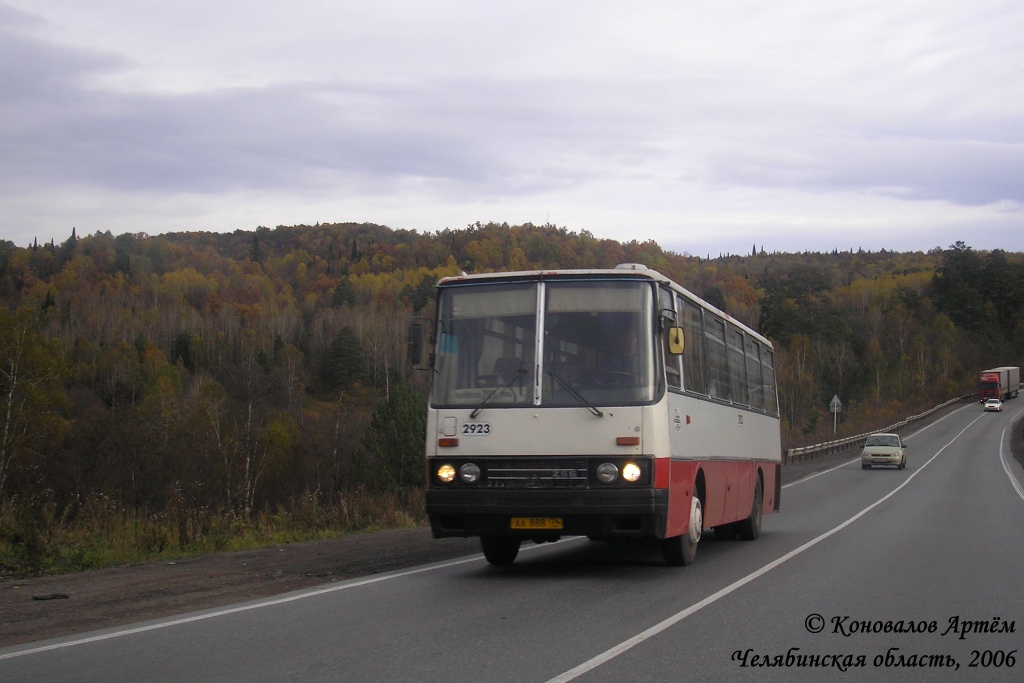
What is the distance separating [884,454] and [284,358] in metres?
91.7

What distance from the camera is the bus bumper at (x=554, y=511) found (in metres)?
10.3

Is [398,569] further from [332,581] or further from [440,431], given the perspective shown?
[440,431]

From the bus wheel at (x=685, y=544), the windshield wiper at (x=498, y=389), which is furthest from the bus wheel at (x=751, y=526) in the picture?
the windshield wiper at (x=498, y=389)

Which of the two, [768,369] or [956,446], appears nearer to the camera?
[768,369]

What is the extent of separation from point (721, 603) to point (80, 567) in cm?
743

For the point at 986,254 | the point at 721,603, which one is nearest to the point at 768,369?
the point at 721,603

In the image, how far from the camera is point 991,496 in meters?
28.2

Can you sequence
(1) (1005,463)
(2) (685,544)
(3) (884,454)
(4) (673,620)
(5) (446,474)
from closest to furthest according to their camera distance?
(4) (673,620), (5) (446,474), (2) (685,544), (3) (884,454), (1) (1005,463)

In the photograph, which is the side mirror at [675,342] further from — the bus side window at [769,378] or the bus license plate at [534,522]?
the bus side window at [769,378]

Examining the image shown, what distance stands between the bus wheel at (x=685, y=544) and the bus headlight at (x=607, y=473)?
1.77m

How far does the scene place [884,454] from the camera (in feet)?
144

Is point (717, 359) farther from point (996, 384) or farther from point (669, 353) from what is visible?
point (996, 384)

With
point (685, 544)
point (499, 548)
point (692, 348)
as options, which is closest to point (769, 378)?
point (692, 348)

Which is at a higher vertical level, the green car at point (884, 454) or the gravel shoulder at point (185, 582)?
the gravel shoulder at point (185, 582)
